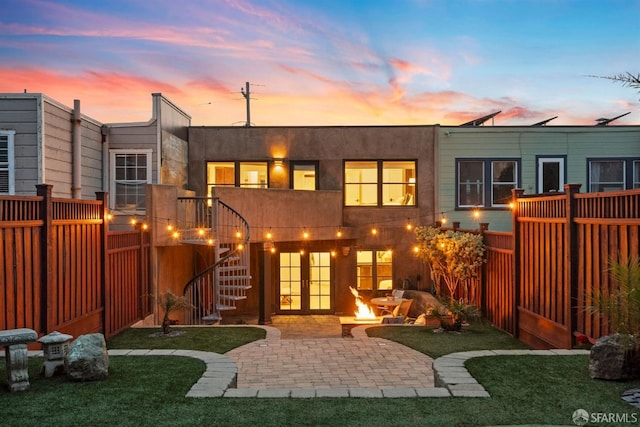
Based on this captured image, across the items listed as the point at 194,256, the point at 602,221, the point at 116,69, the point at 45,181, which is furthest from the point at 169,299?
the point at 116,69

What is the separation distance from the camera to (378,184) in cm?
1678

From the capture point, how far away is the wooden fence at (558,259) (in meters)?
6.41

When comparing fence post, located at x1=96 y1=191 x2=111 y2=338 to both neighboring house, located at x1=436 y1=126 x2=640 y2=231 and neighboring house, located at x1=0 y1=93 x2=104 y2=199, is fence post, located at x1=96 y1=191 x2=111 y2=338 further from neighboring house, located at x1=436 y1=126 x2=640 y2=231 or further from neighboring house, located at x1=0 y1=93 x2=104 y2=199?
neighboring house, located at x1=436 y1=126 x2=640 y2=231

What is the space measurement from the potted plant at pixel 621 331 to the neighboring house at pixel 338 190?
1111cm

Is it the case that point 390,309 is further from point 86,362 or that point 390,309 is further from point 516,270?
point 86,362

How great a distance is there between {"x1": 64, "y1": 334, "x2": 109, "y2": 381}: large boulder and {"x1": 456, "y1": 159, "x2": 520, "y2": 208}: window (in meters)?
13.0

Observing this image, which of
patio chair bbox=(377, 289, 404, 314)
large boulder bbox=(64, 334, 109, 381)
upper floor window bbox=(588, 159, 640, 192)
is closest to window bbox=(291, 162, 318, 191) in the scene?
patio chair bbox=(377, 289, 404, 314)

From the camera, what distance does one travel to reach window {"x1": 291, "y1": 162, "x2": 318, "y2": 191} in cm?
1667

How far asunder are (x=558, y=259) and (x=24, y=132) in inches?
399

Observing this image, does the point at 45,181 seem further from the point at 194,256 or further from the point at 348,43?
the point at 348,43

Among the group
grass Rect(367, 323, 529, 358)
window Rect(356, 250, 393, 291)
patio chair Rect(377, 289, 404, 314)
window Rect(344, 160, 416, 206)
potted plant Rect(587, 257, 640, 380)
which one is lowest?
patio chair Rect(377, 289, 404, 314)

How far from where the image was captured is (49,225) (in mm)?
7367

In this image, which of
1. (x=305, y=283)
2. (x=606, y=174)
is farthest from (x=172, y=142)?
(x=606, y=174)

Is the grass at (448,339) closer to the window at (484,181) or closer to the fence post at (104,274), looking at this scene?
the fence post at (104,274)
